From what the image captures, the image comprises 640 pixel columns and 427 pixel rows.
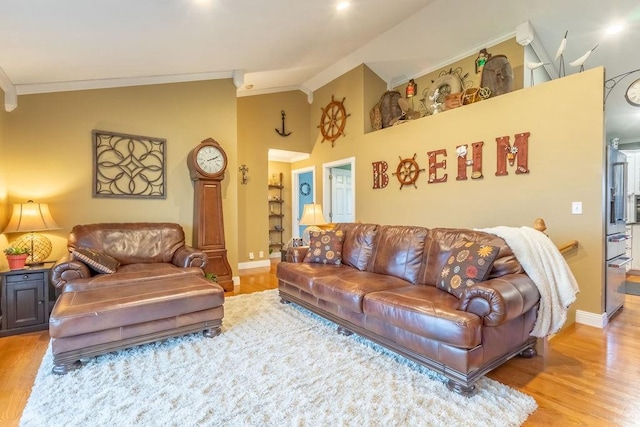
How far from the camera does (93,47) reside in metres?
2.98

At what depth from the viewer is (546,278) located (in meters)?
2.31

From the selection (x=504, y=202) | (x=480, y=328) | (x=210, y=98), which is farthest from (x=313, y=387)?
(x=210, y=98)

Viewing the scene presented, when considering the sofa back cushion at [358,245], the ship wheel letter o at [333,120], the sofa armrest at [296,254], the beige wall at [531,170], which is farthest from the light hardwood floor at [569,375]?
the ship wheel letter o at [333,120]

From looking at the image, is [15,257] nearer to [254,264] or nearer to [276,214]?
[254,264]

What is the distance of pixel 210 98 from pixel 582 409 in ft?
16.5

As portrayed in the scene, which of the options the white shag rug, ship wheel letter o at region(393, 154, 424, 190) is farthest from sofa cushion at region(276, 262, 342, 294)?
ship wheel letter o at region(393, 154, 424, 190)

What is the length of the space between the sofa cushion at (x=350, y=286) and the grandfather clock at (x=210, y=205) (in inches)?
71.6

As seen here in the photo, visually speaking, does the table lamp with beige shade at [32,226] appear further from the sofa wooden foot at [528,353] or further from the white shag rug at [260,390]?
the sofa wooden foot at [528,353]

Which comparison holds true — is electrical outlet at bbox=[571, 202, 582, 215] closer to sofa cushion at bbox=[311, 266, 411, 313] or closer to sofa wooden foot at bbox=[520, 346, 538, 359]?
sofa wooden foot at bbox=[520, 346, 538, 359]

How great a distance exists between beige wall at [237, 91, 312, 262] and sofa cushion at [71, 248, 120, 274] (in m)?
2.81

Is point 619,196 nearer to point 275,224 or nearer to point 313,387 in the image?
point 313,387

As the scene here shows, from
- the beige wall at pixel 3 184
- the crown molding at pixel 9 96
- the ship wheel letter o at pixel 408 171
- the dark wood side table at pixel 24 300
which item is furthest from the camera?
the ship wheel letter o at pixel 408 171

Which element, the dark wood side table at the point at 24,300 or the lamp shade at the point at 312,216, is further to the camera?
the lamp shade at the point at 312,216

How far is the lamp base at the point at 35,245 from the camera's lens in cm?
324
